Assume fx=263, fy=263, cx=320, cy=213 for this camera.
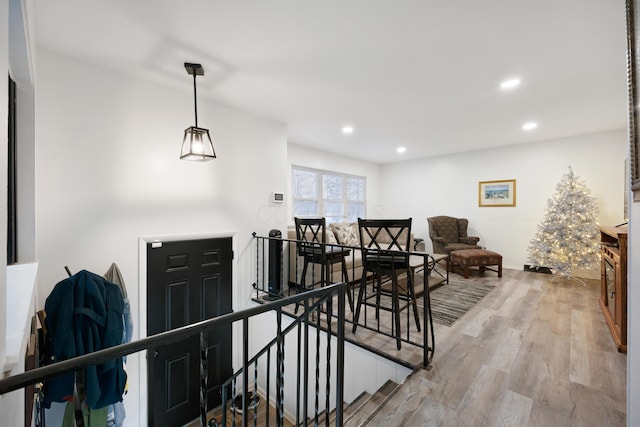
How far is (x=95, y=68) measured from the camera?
240 cm

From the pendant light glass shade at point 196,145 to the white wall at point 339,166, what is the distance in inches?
83.8

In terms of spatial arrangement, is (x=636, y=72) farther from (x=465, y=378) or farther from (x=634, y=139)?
(x=465, y=378)

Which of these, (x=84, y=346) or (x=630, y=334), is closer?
(x=630, y=334)

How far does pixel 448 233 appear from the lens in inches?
227

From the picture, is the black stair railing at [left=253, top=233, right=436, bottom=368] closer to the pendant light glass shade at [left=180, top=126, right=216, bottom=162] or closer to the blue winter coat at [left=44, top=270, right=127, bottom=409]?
the pendant light glass shade at [left=180, top=126, right=216, bottom=162]

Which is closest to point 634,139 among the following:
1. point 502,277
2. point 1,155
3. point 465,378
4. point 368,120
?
point 465,378

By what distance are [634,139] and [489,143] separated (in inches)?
186

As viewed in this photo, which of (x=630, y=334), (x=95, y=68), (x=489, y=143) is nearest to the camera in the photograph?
(x=630, y=334)

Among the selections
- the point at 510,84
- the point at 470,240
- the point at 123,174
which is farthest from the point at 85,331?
the point at 470,240

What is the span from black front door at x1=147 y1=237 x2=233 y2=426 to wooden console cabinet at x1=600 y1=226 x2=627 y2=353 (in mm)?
3817

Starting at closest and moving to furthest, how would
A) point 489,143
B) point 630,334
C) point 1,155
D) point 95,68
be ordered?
1. point 1,155
2. point 630,334
3. point 95,68
4. point 489,143

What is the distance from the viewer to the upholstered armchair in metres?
5.54

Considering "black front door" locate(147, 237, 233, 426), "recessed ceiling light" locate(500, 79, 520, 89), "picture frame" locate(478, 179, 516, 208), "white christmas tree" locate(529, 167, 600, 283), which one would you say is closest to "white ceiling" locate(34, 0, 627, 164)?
"recessed ceiling light" locate(500, 79, 520, 89)

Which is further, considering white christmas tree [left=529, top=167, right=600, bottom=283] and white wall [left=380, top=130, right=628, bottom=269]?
white wall [left=380, top=130, right=628, bottom=269]
